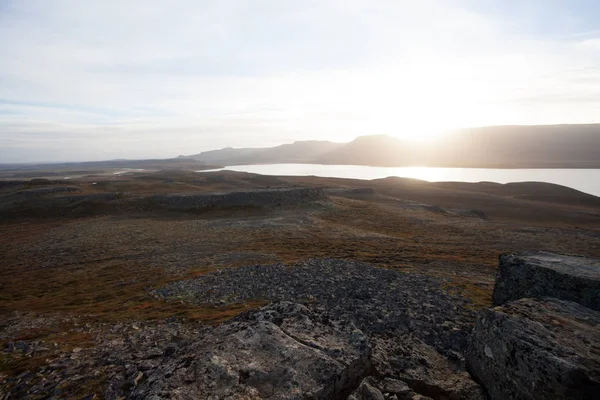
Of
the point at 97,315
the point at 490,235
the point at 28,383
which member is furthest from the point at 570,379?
the point at 490,235

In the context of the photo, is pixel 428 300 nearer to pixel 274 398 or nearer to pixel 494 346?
pixel 494 346

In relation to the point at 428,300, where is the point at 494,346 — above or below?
above

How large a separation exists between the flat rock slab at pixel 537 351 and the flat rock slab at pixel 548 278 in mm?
1056

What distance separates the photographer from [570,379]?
5766 mm

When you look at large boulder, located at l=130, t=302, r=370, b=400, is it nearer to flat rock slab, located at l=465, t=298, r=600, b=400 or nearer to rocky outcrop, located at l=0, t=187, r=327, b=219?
flat rock slab, located at l=465, t=298, r=600, b=400

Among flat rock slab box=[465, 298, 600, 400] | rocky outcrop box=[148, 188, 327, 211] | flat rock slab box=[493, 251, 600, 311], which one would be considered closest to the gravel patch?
flat rock slab box=[493, 251, 600, 311]

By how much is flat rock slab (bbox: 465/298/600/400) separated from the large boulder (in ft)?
9.01

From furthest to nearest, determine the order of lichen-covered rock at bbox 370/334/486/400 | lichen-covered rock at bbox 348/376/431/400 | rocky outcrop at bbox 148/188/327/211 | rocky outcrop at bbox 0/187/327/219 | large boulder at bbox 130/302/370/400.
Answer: rocky outcrop at bbox 0/187/327/219 < rocky outcrop at bbox 148/188/327/211 < lichen-covered rock at bbox 370/334/486/400 < lichen-covered rock at bbox 348/376/431/400 < large boulder at bbox 130/302/370/400

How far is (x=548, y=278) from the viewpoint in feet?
33.2

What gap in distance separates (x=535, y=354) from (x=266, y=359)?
528cm

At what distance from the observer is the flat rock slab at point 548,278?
9.18 metres

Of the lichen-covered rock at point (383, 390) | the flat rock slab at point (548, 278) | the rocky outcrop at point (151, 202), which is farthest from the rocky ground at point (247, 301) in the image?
the rocky outcrop at point (151, 202)

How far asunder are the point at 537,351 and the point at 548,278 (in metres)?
4.90

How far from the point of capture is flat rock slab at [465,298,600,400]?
583 cm
